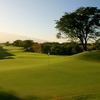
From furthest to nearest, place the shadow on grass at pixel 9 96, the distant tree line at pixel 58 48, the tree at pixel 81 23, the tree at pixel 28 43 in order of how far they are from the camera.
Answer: the tree at pixel 28 43 < the distant tree line at pixel 58 48 < the tree at pixel 81 23 < the shadow on grass at pixel 9 96

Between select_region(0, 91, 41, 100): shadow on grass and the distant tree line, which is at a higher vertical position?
the distant tree line

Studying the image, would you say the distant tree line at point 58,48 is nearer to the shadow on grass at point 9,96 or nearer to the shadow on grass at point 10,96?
the shadow on grass at point 10,96

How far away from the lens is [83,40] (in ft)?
125

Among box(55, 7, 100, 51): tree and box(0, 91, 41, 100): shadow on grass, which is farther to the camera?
box(55, 7, 100, 51): tree

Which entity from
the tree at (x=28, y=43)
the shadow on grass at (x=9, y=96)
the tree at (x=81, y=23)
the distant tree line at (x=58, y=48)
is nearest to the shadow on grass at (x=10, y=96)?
the shadow on grass at (x=9, y=96)

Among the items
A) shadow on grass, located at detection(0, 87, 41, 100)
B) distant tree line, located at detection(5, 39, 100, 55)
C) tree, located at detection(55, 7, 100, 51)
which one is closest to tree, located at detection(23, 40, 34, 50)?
distant tree line, located at detection(5, 39, 100, 55)

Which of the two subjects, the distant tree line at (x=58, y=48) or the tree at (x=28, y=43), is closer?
the distant tree line at (x=58, y=48)

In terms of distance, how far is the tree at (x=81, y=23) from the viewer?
3570 cm

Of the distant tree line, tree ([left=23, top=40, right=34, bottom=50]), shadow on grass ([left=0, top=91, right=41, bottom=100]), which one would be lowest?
shadow on grass ([left=0, top=91, right=41, bottom=100])

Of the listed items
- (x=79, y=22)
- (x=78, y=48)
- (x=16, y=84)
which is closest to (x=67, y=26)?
(x=79, y=22)

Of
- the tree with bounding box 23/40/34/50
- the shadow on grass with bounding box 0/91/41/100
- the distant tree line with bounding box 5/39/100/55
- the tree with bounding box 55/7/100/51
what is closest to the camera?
the shadow on grass with bounding box 0/91/41/100

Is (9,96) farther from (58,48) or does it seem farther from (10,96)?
(58,48)

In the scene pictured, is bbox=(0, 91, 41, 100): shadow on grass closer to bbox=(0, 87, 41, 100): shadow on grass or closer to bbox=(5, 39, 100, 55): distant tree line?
bbox=(0, 87, 41, 100): shadow on grass

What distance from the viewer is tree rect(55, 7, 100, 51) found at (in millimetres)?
35697
